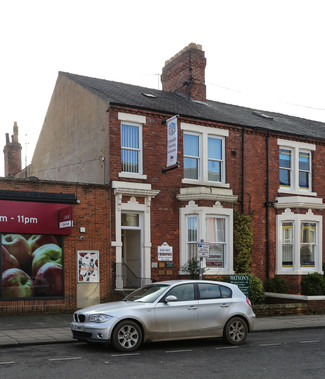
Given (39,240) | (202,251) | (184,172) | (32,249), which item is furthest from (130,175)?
(202,251)

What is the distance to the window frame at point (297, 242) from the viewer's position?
2144 cm

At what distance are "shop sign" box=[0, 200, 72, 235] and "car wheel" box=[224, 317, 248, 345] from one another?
657 cm

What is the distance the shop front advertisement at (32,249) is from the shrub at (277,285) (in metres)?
8.61

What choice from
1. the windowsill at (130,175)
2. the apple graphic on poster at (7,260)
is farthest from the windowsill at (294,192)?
the apple graphic on poster at (7,260)

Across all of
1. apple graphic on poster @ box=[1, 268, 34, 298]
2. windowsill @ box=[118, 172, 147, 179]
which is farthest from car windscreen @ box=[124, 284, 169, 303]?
windowsill @ box=[118, 172, 147, 179]

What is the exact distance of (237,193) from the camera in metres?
21.2

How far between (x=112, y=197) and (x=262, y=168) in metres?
7.12

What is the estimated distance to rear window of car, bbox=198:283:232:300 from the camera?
1193cm

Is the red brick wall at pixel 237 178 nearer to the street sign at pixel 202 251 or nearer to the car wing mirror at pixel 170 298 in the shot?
the street sign at pixel 202 251

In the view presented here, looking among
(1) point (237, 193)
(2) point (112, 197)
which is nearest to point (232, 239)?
(1) point (237, 193)

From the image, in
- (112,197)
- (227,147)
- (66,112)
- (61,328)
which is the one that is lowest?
(61,328)

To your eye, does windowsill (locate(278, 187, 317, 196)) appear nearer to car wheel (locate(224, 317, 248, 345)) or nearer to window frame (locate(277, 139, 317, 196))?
window frame (locate(277, 139, 317, 196))

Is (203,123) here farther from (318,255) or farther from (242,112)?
(318,255)

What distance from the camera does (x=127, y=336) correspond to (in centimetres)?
1059
